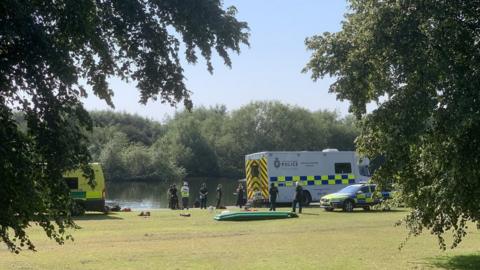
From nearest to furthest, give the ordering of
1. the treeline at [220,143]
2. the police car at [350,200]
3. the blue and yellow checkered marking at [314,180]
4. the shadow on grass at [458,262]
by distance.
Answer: the shadow on grass at [458,262] < the police car at [350,200] < the blue and yellow checkered marking at [314,180] < the treeline at [220,143]

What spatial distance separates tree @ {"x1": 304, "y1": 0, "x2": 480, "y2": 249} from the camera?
Result: 316 inches

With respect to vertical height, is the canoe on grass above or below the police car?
below

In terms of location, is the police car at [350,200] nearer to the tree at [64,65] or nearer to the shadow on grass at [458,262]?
the shadow on grass at [458,262]

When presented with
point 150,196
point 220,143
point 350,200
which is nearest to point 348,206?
point 350,200

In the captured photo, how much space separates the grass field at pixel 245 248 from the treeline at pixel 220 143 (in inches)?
2319

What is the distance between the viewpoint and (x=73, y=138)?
281 inches

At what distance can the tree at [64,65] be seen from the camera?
648 centimetres

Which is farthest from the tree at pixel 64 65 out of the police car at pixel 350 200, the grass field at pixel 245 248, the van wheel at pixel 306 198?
the van wheel at pixel 306 198

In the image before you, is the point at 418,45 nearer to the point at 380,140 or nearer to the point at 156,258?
the point at 380,140

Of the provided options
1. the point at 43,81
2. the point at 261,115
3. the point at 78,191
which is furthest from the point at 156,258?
the point at 261,115

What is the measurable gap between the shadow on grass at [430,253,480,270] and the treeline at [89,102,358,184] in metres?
66.3

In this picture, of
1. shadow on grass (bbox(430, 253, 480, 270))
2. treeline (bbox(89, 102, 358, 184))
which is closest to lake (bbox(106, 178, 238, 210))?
treeline (bbox(89, 102, 358, 184))

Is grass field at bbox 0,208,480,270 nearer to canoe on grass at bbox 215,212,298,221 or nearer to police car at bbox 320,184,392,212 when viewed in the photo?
canoe on grass at bbox 215,212,298,221

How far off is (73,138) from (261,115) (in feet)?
254
